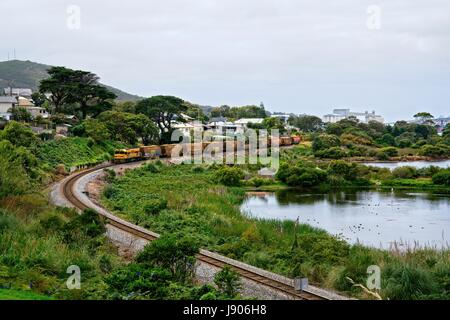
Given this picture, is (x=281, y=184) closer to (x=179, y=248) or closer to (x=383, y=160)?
(x=383, y=160)

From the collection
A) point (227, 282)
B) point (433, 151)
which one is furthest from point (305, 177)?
point (433, 151)

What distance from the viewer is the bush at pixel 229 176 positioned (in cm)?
4222

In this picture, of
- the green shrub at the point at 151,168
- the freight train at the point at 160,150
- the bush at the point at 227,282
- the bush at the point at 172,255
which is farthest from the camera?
the freight train at the point at 160,150

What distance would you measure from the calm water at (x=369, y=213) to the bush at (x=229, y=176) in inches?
143

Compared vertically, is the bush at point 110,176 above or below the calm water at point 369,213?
above

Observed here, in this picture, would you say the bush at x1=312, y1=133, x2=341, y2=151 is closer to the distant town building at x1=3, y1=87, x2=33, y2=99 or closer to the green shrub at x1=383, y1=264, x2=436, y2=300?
the distant town building at x1=3, y1=87, x2=33, y2=99

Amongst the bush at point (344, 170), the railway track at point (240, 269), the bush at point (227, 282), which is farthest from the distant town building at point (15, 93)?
the bush at point (227, 282)

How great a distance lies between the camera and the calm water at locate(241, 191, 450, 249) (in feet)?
78.8

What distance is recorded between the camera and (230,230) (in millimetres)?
20797

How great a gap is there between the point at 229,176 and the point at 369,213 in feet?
46.1

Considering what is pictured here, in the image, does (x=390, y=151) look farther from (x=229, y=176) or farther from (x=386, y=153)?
(x=229, y=176)

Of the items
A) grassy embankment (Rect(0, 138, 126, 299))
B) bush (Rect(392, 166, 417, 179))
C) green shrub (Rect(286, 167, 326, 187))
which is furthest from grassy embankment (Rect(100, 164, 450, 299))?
bush (Rect(392, 166, 417, 179))

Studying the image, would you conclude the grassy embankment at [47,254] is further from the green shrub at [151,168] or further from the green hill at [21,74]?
the green hill at [21,74]

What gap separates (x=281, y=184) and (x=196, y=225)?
2411 centimetres
